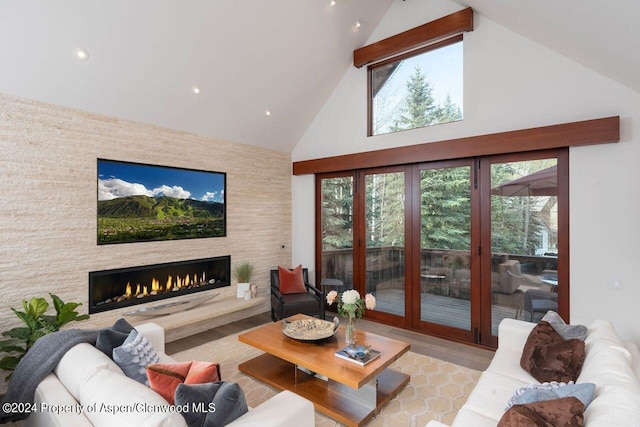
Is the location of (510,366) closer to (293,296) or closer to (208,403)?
(208,403)

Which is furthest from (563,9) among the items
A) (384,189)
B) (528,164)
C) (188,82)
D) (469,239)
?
(188,82)

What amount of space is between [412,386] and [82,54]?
449 centimetres

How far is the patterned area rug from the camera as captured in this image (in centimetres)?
261

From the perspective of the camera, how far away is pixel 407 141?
4547mm

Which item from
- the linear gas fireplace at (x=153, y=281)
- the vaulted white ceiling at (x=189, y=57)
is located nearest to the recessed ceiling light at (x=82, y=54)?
the vaulted white ceiling at (x=189, y=57)

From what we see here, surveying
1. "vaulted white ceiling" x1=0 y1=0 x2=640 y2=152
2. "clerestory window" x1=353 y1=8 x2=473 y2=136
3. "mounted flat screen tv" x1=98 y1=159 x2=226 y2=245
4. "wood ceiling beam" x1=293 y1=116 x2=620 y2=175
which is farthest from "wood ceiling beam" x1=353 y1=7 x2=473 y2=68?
"mounted flat screen tv" x1=98 y1=159 x2=226 y2=245

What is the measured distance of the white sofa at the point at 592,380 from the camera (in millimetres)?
1380

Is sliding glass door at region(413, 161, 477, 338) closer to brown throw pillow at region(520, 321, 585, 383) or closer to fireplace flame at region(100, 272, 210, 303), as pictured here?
brown throw pillow at region(520, 321, 585, 383)

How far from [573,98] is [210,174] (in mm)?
4559

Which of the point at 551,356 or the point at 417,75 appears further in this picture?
the point at 417,75

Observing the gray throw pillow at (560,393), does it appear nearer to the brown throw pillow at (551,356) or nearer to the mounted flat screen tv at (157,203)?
the brown throw pillow at (551,356)

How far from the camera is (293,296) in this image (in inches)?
188

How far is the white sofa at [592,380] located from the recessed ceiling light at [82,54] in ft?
13.5

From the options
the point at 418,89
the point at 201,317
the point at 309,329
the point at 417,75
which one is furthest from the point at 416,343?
the point at 417,75
